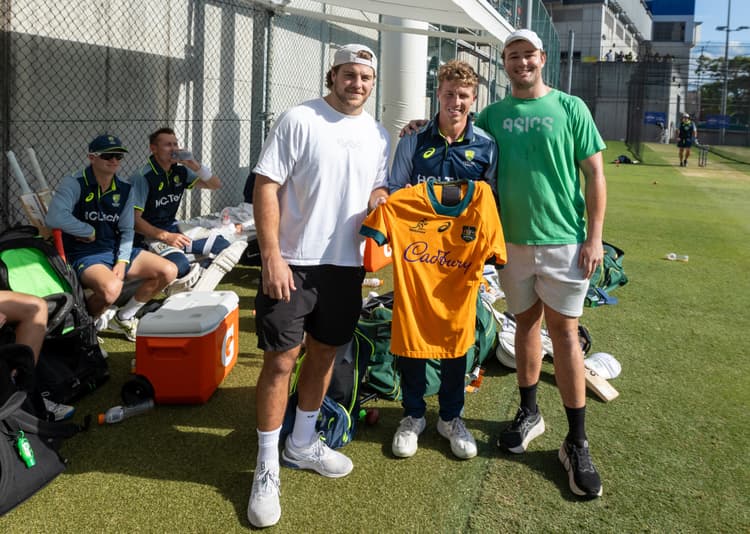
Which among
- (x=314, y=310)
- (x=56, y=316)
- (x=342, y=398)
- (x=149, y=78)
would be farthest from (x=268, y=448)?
(x=149, y=78)

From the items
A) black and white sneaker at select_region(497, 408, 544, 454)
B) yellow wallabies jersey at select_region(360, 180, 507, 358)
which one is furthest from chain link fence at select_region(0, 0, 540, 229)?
black and white sneaker at select_region(497, 408, 544, 454)

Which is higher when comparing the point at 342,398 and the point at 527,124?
the point at 527,124

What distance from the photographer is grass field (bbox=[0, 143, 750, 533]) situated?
8.85 ft

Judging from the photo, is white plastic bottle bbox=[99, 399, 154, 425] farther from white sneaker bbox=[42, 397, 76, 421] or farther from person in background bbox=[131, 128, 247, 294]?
person in background bbox=[131, 128, 247, 294]

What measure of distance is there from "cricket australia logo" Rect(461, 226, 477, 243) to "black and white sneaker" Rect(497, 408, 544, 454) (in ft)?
3.22

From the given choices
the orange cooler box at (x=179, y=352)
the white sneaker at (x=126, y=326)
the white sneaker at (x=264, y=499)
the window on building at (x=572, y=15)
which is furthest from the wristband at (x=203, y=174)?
the window on building at (x=572, y=15)

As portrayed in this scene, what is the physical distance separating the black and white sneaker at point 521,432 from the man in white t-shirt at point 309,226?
1024mm

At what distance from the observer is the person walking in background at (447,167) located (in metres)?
2.95

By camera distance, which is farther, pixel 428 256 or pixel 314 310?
pixel 428 256

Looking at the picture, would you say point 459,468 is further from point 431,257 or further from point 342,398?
point 431,257

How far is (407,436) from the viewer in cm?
324

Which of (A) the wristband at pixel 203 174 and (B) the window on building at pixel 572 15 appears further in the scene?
(B) the window on building at pixel 572 15

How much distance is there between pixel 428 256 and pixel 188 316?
4.79 ft

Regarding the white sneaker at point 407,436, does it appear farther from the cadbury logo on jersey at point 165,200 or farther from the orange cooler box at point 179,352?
the cadbury logo on jersey at point 165,200
